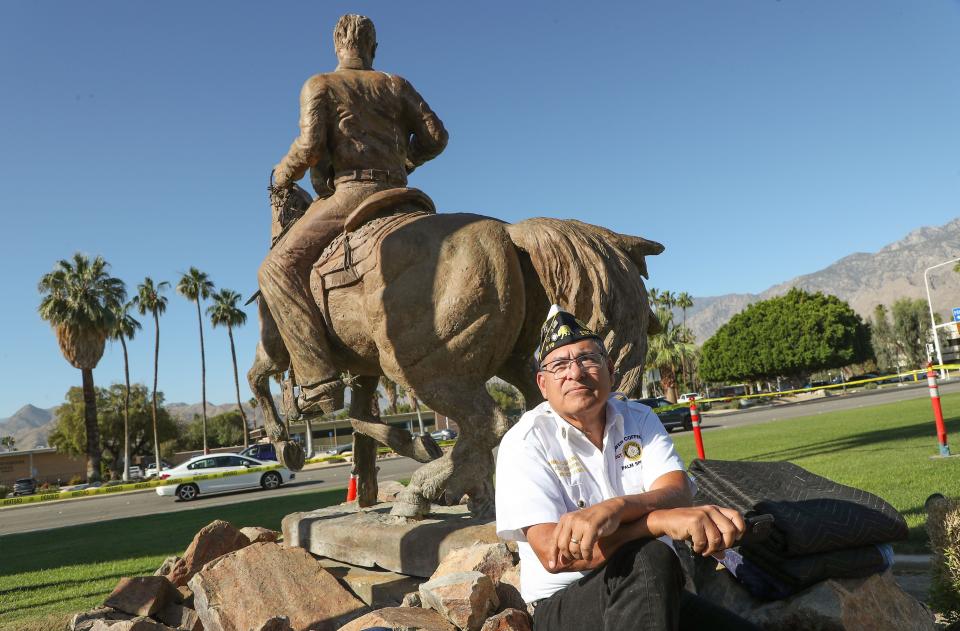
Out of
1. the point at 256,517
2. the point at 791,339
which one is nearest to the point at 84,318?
the point at 256,517

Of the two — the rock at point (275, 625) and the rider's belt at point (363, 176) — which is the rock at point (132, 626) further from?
the rider's belt at point (363, 176)

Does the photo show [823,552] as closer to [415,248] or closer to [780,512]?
[780,512]

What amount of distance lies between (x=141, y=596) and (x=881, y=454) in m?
8.36

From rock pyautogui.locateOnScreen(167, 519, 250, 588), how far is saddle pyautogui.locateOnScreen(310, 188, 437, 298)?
1859 mm

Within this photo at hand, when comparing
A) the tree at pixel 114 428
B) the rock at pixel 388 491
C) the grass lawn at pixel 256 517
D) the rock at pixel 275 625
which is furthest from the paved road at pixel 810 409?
the tree at pixel 114 428

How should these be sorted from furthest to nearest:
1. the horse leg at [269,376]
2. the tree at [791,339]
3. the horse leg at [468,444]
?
the tree at [791,339]
the horse leg at [269,376]
the horse leg at [468,444]

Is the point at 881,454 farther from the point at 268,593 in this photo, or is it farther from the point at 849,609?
the point at 268,593

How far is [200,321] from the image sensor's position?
135 ft

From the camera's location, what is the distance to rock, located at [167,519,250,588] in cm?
458

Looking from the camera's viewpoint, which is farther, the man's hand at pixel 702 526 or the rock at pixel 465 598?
the rock at pixel 465 598

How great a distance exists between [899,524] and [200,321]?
43.2 metres

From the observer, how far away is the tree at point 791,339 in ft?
145

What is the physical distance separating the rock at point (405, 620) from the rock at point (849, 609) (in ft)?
3.97

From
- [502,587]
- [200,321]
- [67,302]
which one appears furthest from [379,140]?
[200,321]
